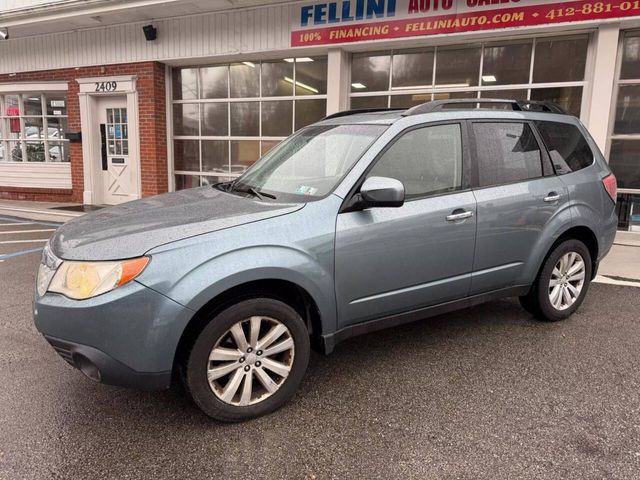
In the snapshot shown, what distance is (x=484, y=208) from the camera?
11.5ft

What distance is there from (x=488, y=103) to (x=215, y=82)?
26.0 ft

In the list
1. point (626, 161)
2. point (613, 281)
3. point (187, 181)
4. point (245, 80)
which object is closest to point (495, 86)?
point (626, 161)

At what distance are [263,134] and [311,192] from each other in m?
7.50

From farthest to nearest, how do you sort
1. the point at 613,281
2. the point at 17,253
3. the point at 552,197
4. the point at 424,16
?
the point at 424,16 → the point at 17,253 → the point at 613,281 → the point at 552,197

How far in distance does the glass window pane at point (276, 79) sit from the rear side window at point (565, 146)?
6559 millimetres

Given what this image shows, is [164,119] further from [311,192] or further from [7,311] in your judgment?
[311,192]

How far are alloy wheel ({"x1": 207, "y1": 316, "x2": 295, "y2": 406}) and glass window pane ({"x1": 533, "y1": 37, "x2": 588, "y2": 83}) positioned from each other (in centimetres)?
720

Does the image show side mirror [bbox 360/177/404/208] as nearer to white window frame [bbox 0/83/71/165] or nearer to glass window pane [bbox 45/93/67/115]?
white window frame [bbox 0/83/71/165]

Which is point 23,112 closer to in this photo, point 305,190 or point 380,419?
point 305,190

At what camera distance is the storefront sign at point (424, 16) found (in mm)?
7188

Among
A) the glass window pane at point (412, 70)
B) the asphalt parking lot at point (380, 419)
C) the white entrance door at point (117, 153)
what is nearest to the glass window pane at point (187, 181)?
the white entrance door at point (117, 153)

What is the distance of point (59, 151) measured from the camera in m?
12.3

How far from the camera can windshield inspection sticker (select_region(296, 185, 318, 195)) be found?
3109mm

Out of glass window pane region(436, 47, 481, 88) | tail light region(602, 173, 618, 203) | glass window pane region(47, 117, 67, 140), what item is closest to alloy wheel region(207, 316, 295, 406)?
tail light region(602, 173, 618, 203)
